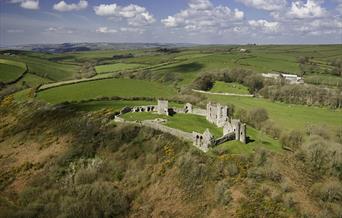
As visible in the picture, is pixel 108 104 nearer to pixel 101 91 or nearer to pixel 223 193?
pixel 101 91

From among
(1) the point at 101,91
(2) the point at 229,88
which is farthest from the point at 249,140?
(2) the point at 229,88

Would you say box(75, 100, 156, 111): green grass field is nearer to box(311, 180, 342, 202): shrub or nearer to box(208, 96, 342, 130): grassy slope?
box(208, 96, 342, 130): grassy slope

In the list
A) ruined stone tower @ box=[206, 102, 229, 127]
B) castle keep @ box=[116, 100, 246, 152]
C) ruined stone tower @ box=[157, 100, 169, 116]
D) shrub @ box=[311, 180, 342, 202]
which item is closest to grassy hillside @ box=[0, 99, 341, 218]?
shrub @ box=[311, 180, 342, 202]

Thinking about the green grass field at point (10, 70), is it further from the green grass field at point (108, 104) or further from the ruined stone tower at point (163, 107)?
the ruined stone tower at point (163, 107)

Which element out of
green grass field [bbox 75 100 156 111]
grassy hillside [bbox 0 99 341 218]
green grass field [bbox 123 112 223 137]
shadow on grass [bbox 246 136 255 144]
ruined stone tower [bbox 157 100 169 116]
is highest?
ruined stone tower [bbox 157 100 169 116]

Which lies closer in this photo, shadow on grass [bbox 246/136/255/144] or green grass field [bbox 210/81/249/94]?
shadow on grass [bbox 246/136/255/144]

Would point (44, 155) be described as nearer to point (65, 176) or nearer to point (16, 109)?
point (65, 176)

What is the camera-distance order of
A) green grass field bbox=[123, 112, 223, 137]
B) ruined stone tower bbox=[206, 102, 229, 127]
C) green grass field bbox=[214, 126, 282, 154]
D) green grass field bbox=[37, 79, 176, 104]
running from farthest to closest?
green grass field bbox=[37, 79, 176, 104], ruined stone tower bbox=[206, 102, 229, 127], green grass field bbox=[123, 112, 223, 137], green grass field bbox=[214, 126, 282, 154]

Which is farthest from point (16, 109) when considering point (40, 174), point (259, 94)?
point (259, 94)
